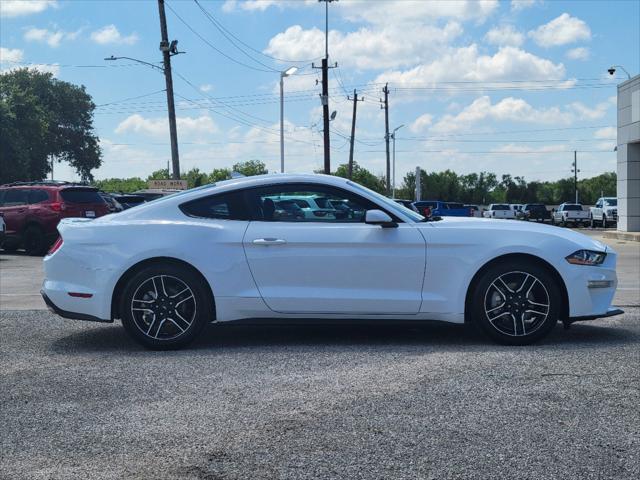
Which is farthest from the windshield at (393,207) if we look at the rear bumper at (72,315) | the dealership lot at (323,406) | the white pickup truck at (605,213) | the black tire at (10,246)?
the white pickup truck at (605,213)

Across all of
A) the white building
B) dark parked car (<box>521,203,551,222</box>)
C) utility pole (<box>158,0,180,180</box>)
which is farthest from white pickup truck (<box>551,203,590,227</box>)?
utility pole (<box>158,0,180,180</box>)

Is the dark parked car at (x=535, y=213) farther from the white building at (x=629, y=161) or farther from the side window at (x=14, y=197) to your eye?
the side window at (x=14, y=197)

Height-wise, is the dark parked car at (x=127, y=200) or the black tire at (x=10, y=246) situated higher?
the dark parked car at (x=127, y=200)

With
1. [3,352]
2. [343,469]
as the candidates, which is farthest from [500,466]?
[3,352]

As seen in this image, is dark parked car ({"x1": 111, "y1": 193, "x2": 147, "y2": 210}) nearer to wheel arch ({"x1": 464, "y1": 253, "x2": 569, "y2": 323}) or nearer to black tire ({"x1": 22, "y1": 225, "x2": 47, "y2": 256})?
black tire ({"x1": 22, "y1": 225, "x2": 47, "y2": 256})

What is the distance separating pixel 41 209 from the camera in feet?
64.2

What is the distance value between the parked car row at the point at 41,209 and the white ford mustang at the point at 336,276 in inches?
540

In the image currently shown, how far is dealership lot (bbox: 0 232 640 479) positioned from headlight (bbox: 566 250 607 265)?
67 cm

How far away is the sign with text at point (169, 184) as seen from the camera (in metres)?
31.5

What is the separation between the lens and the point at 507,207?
61.2 metres

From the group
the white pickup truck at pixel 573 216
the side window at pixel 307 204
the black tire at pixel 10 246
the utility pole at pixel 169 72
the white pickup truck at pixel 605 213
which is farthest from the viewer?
the white pickup truck at pixel 573 216

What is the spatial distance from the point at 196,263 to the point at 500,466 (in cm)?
332

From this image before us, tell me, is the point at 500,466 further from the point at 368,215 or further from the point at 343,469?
the point at 368,215

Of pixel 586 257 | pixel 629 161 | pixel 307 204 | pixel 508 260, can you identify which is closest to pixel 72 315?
pixel 307 204
